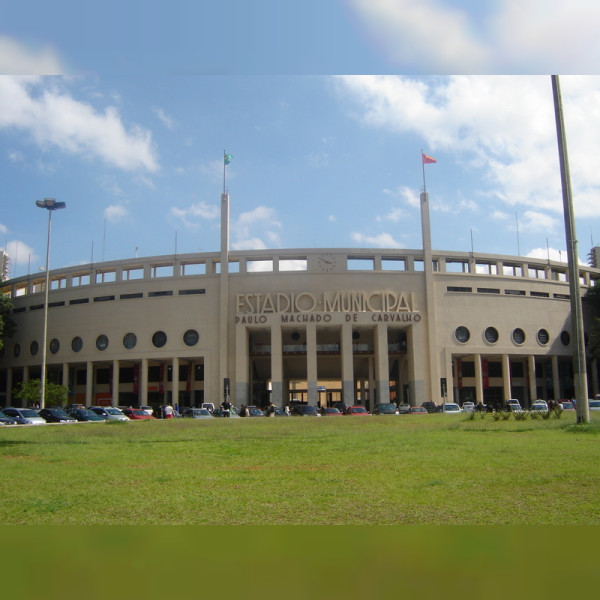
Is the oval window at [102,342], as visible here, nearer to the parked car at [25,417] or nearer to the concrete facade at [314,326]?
the concrete facade at [314,326]

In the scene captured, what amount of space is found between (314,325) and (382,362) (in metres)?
7.64

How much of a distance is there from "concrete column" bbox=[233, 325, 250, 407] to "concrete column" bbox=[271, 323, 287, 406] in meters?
2.81

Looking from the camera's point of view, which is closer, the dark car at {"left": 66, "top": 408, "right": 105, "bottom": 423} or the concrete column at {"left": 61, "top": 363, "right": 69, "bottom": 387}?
the dark car at {"left": 66, "top": 408, "right": 105, "bottom": 423}

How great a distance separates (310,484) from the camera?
816cm

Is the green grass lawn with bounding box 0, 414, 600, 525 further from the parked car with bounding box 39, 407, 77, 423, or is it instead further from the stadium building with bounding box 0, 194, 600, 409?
the stadium building with bounding box 0, 194, 600, 409

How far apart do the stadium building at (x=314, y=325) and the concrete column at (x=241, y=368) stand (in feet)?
0.33

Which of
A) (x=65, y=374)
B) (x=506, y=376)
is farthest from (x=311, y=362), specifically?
(x=65, y=374)

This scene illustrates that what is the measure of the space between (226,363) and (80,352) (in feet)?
56.2

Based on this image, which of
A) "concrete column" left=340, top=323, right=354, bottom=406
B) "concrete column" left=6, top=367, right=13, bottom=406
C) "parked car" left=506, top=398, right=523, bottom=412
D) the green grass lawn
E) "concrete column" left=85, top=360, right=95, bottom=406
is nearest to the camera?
the green grass lawn

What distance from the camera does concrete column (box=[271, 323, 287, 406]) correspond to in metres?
56.6

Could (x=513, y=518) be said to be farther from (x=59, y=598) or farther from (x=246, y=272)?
(x=246, y=272)

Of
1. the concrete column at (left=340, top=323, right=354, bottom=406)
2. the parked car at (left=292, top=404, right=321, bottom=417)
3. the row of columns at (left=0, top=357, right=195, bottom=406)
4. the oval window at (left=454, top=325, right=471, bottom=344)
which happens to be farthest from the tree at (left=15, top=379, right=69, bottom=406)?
the oval window at (left=454, top=325, right=471, bottom=344)

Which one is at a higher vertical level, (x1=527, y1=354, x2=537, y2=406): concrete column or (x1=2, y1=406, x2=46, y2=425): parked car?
(x1=527, y1=354, x2=537, y2=406): concrete column

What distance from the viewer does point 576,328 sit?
21.0 m
